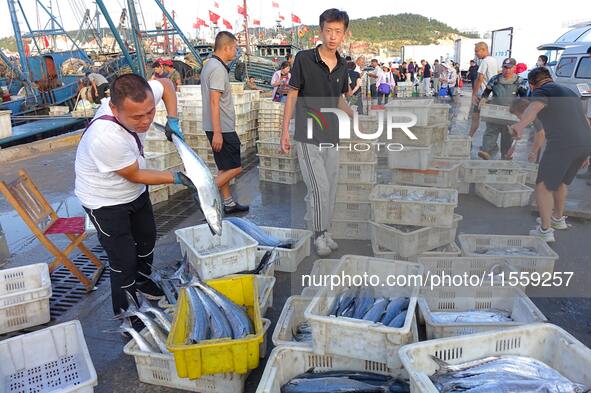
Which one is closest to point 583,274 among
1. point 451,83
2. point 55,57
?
point 451,83

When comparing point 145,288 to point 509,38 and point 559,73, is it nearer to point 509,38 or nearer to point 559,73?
point 559,73

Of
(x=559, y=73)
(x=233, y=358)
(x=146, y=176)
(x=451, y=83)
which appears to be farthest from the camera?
(x=451, y=83)

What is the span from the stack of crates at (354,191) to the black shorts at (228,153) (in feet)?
5.17

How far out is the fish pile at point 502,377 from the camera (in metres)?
2.09

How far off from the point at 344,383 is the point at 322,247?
2.27 metres

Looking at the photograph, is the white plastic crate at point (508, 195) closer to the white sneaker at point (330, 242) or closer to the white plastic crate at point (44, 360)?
the white sneaker at point (330, 242)

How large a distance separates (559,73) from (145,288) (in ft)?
46.2

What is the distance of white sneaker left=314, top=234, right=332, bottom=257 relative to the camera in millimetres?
4652

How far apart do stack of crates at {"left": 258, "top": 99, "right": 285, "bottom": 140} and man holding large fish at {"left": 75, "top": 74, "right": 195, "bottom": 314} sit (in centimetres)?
559

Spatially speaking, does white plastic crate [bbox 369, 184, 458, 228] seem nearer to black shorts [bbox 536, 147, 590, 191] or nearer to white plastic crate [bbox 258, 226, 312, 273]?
white plastic crate [bbox 258, 226, 312, 273]

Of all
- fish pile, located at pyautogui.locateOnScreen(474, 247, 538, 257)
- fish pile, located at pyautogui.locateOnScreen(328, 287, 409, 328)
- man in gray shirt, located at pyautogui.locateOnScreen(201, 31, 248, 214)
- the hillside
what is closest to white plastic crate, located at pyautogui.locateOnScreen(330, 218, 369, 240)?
fish pile, located at pyautogui.locateOnScreen(474, 247, 538, 257)

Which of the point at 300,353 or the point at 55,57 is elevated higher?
the point at 55,57

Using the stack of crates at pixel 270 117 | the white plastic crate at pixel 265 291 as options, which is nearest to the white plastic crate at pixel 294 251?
the white plastic crate at pixel 265 291

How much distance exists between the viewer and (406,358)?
2.20 metres
